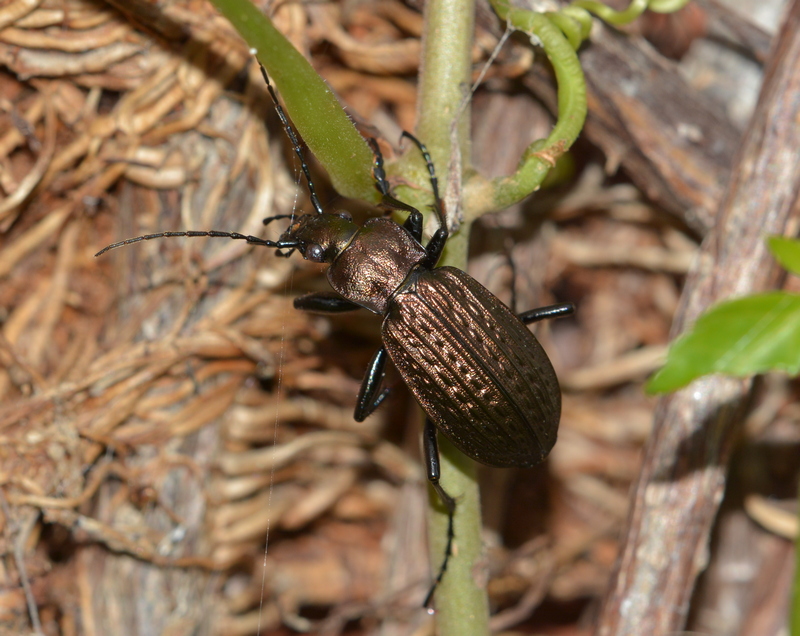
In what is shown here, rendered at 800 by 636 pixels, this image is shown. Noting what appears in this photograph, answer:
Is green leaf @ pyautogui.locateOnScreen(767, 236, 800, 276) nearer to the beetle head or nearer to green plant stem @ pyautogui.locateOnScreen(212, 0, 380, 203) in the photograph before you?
green plant stem @ pyautogui.locateOnScreen(212, 0, 380, 203)

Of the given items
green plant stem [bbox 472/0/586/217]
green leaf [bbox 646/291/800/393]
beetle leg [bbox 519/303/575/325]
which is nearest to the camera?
green leaf [bbox 646/291/800/393]

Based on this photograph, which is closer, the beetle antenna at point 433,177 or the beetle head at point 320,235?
the beetle antenna at point 433,177

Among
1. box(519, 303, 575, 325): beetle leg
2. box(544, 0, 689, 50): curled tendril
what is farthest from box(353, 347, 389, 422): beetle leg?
box(544, 0, 689, 50): curled tendril

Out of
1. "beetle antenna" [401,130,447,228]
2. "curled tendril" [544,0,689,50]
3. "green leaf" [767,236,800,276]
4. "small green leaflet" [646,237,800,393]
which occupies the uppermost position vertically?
"curled tendril" [544,0,689,50]

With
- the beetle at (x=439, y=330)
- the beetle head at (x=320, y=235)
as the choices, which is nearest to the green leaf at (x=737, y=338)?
the beetle at (x=439, y=330)

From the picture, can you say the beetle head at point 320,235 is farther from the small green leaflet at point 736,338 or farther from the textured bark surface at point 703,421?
the small green leaflet at point 736,338

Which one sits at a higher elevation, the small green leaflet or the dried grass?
the small green leaflet

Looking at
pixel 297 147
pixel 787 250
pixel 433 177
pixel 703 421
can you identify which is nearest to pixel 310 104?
pixel 433 177
